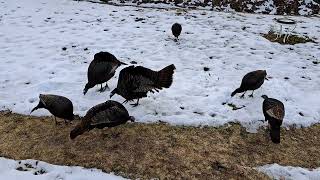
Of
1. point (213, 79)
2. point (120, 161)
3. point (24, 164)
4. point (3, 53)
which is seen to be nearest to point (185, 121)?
point (120, 161)

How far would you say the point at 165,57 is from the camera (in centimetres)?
989

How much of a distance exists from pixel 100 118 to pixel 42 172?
1.11 m

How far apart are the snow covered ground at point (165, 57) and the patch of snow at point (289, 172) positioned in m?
1.17

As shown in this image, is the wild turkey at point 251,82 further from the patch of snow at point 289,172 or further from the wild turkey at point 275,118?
the patch of snow at point 289,172

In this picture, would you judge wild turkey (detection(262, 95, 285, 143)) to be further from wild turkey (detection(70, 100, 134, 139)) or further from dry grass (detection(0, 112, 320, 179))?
wild turkey (detection(70, 100, 134, 139))

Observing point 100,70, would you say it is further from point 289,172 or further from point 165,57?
point 289,172

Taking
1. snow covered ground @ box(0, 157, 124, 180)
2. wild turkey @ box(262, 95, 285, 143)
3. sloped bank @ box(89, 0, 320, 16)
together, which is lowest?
snow covered ground @ box(0, 157, 124, 180)

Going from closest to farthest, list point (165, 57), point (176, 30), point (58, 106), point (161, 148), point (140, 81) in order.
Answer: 1. point (161, 148)
2. point (58, 106)
3. point (140, 81)
4. point (165, 57)
5. point (176, 30)

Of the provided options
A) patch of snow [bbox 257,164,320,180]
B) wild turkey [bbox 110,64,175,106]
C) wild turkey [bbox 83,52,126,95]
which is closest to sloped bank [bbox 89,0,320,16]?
wild turkey [bbox 83,52,126,95]

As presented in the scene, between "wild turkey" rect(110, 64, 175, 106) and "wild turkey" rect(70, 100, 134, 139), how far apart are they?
0.92 meters

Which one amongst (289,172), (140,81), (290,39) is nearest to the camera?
(289,172)

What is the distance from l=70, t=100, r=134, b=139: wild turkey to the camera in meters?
5.77

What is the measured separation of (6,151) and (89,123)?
4.43 feet

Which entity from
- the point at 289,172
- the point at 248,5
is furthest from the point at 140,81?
the point at 248,5
